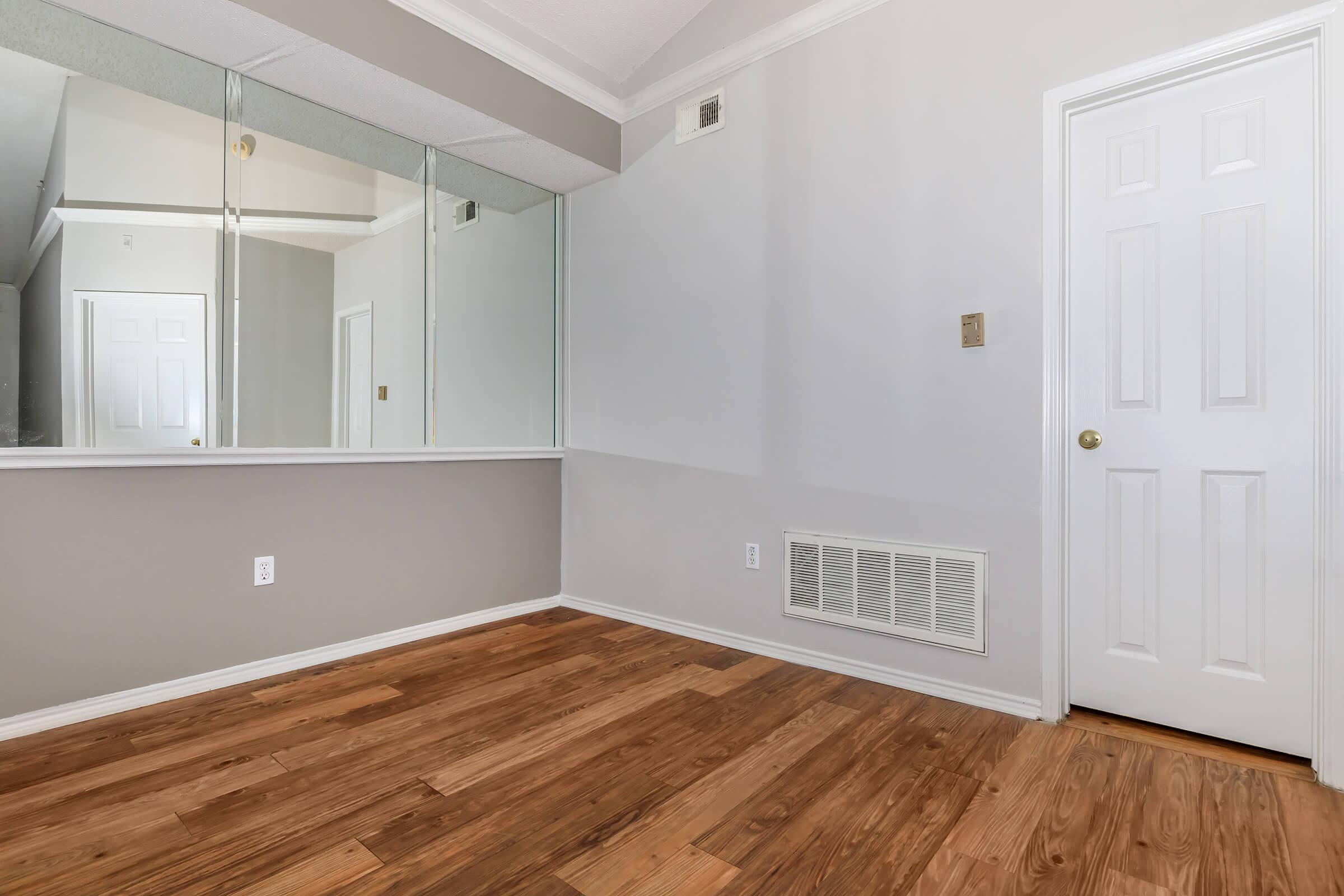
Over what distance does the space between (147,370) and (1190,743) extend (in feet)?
11.8

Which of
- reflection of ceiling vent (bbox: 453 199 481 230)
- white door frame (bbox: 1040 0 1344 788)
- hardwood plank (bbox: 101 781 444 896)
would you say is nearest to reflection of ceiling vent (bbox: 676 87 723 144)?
reflection of ceiling vent (bbox: 453 199 481 230)

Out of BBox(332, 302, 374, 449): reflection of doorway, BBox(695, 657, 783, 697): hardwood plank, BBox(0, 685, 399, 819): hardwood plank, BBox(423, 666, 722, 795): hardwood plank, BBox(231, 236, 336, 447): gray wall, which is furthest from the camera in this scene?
→ BBox(332, 302, 374, 449): reflection of doorway

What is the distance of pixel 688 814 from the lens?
1.70m

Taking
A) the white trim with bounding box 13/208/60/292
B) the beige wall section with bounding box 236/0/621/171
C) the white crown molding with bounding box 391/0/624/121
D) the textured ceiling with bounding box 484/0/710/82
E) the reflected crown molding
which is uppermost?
the textured ceiling with bounding box 484/0/710/82

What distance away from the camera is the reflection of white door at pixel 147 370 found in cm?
233

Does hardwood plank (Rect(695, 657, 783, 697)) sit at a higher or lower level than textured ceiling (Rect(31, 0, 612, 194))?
lower

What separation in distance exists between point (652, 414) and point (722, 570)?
2.78 ft

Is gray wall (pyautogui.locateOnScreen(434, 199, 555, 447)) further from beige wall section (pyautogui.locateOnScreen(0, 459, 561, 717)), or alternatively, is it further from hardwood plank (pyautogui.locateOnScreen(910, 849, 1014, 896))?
hardwood plank (pyautogui.locateOnScreen(910, 849, 1014, 896))

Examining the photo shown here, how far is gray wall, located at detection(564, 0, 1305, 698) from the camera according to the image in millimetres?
2324

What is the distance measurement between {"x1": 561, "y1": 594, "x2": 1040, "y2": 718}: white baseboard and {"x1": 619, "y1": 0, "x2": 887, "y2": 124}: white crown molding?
2.54m

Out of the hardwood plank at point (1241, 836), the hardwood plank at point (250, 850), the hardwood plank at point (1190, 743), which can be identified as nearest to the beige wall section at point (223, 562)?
the hardwood plank at point (250, 850)

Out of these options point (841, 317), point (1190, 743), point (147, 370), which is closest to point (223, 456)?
point (147, 370)

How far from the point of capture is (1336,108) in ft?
6.05

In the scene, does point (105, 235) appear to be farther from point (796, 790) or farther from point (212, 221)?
point (796, 790)
